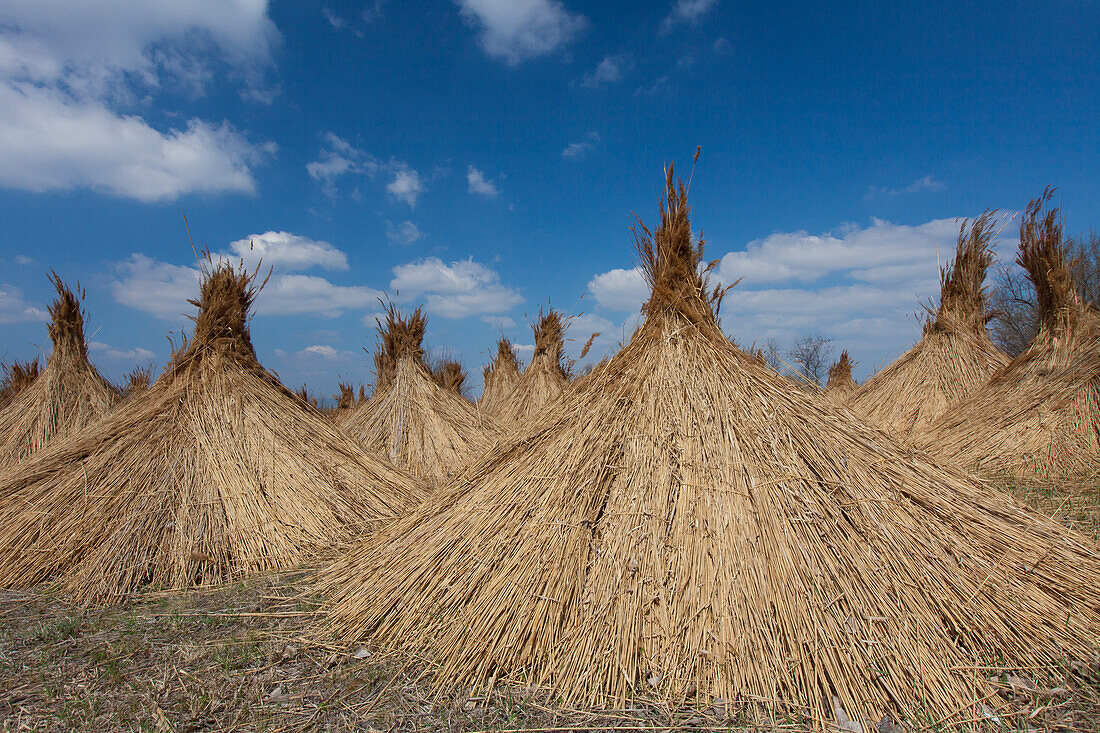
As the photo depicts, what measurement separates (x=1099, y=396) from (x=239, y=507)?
9.44 meters

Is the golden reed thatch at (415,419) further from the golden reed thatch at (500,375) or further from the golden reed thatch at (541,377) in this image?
the golden reed thatch at (500,375)

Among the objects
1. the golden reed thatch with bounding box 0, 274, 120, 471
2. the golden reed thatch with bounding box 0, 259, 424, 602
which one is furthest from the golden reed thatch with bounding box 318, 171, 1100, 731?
the golden reed thatch with bounding box 0, 274, 120, 471

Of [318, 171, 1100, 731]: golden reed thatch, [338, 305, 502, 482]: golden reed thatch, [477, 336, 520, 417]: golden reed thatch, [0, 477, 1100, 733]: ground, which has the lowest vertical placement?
[0, 477, 1100, 733]: ground

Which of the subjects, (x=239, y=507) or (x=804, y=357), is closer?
(x=239, y=507)

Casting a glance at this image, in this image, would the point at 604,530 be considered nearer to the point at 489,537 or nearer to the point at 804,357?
the point at 489,537

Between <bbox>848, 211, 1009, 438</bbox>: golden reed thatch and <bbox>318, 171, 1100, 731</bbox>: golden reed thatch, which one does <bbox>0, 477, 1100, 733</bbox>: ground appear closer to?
<bbox>318, 171, 1100, 731</bbox>: golden reed thatch

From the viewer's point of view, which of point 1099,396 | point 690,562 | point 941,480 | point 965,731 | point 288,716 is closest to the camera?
point 965,731

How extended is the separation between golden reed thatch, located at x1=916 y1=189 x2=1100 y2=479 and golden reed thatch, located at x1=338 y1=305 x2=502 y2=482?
6581 mm

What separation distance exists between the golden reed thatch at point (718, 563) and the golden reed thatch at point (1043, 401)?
3980 millimetres

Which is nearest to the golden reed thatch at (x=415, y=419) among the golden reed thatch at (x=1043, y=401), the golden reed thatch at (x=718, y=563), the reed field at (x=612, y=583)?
the reed field at (x=612, y=583)

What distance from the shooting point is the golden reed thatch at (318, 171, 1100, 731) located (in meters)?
2.37

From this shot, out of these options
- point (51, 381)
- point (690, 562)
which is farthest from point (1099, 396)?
point (51, 381)

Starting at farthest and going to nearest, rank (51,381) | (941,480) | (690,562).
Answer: (51,381) < (941,480) < (690,562)

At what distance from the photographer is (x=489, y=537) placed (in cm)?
312
